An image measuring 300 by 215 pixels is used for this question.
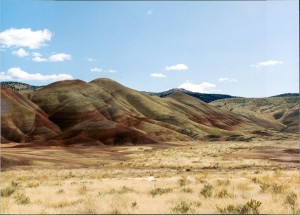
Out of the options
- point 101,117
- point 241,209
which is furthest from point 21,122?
point 241,209

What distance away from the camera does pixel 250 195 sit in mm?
17453

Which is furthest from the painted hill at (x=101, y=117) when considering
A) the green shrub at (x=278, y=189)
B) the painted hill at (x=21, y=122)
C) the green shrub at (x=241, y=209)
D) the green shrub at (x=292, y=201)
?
the green shrub at (x=241, y=209)

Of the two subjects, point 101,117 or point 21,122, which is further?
point 101,117

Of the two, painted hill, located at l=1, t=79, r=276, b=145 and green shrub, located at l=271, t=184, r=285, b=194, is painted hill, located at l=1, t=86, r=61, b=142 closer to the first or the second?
painted hill, located at l=1, t=79, r=276, b=145

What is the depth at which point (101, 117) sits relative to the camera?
135625 mm

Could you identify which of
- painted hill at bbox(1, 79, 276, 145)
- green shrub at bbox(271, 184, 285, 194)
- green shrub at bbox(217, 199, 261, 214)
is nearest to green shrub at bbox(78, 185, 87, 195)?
green shrub at bbox(217, 199, 261, 214)

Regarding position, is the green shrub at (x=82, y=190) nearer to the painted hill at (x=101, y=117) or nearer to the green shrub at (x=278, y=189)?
the green shrub at (x=278, y=189)

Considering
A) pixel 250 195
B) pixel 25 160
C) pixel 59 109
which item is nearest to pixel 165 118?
pixel 59 109

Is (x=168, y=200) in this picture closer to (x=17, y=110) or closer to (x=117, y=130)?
(x=117, y=130)

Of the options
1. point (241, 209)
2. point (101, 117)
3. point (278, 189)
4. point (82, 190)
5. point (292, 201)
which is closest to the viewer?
point (241, 209)

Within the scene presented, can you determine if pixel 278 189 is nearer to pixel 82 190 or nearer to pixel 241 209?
pixel 241 209

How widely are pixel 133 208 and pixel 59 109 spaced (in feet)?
427

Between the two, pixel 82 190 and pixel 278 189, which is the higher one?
pixel 278 189

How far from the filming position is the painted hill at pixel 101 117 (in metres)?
114
